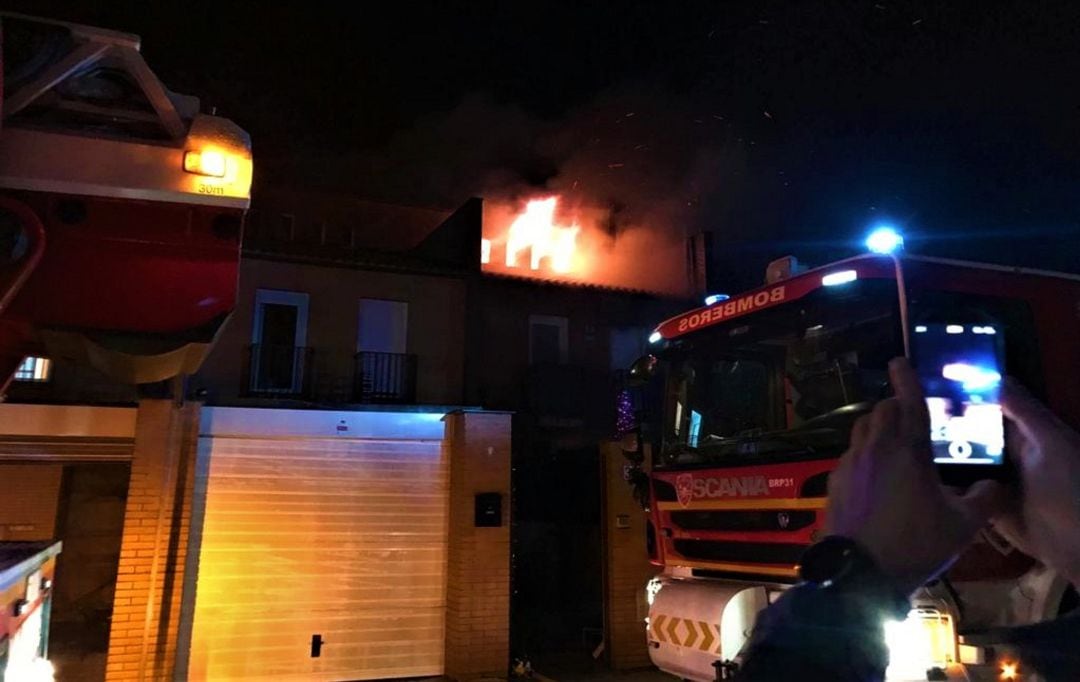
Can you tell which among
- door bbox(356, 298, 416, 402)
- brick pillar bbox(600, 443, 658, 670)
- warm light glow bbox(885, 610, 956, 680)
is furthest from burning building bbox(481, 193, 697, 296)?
warm light glow bbox(885, 610, 956, 680)

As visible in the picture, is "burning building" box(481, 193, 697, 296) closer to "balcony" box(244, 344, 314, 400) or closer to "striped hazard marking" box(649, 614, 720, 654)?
"balcony" box(244, 344, 314, 400)

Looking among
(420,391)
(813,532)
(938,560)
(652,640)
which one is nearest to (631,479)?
(652,640)

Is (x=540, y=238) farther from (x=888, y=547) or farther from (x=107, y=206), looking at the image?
(x=888, y=547)

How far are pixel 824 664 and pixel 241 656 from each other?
9.09 meters

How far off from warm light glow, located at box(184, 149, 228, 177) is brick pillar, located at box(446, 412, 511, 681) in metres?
7.24

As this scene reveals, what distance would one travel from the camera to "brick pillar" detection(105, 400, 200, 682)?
7.77m

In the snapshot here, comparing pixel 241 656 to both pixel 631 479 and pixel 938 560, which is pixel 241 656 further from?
pixel 938 560

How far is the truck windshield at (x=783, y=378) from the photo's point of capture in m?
4.47

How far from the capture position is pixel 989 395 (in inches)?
68.0

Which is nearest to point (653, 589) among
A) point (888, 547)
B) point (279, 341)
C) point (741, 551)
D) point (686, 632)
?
point (686, 632)

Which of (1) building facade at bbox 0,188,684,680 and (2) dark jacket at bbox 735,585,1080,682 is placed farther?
(1) building facade at bbox 0,188,684,680

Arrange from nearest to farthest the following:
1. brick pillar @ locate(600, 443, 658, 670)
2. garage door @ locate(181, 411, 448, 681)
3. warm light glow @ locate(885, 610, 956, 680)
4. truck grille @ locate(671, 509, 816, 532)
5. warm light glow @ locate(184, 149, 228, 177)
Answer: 1. warm light glow @ locate(184, 149, 228, 177)
2. warm light glow @ locate(885, 610, 956, 680)
3. truck grille @ locate(671, 509, 816, 532)
4. garage door @ locate(181, 411, 448, 681)
5. brick pillar @ locate(600, 443, 658, 670)

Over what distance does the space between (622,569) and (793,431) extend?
5380mm

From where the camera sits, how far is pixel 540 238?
66.2 feet
